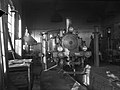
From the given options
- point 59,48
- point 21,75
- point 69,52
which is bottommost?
point 21,75

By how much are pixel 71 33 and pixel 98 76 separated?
321 cm

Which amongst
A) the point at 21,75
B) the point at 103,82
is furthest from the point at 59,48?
the point at 103,82

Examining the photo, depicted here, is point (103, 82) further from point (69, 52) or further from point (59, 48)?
point (59, 48)

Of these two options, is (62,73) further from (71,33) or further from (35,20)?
(35,20)

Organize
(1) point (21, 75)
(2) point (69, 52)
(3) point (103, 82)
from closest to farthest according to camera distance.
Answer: (3) point (103, 82), (1) point (21, 75), (2) point (69, 52)

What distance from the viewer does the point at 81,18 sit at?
16.5 m

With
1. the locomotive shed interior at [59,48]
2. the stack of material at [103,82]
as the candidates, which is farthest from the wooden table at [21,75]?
the stack of material at [103,82]

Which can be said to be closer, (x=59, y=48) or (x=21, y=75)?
(x=21, y=75)

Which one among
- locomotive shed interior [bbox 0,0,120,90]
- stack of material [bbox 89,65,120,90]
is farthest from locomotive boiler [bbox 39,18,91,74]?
stack of material [bbox 89,65,120,90]

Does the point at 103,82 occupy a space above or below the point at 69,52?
below

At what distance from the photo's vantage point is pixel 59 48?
22.6ft

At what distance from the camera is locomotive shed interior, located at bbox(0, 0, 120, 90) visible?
14.8 ft

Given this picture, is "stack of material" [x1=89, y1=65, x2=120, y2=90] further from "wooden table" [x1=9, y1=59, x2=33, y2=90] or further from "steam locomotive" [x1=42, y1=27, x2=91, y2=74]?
"wooden table" [x1=9, y1=59, x2=33, y2=90]

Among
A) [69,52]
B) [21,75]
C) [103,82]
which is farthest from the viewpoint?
[69,52]
